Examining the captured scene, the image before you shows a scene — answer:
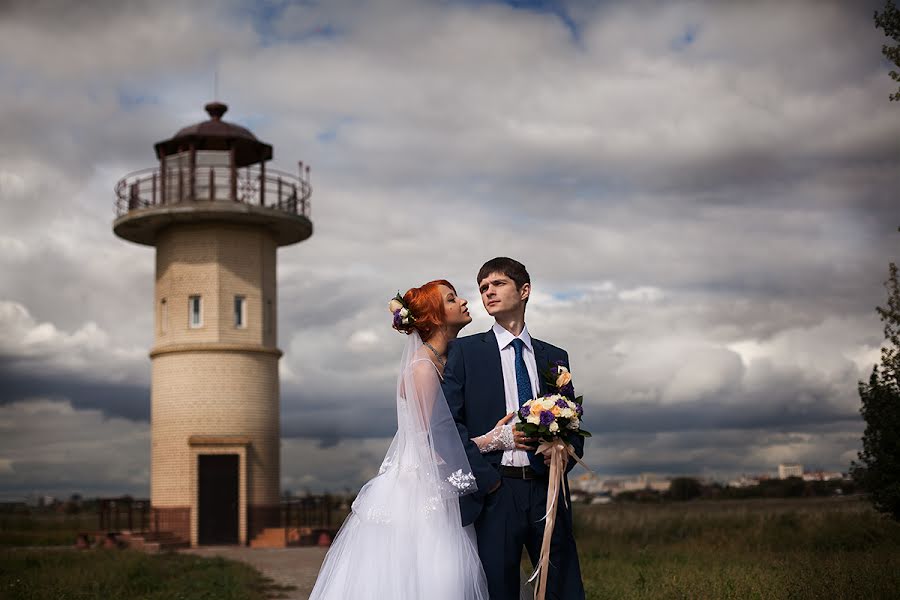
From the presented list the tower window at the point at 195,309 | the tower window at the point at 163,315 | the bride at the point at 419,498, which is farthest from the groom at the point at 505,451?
the tower window at the point at 163,315

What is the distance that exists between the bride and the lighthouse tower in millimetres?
22060

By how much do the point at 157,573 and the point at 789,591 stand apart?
9774mm

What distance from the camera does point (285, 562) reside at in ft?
69.3

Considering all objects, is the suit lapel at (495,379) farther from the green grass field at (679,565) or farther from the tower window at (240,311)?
the tower window at (240,311)

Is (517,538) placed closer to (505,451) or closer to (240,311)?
(505,451)

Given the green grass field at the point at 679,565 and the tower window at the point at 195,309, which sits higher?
the tower window at the point at 195,309

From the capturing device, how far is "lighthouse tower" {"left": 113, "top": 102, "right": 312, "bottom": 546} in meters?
27.9

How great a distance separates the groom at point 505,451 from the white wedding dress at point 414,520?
0.13 meters

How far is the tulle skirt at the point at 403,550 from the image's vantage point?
5789 mm

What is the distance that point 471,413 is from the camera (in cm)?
584

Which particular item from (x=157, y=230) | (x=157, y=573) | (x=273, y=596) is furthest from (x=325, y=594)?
(x=157, y=230)

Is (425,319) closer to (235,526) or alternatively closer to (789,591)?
(789,591)

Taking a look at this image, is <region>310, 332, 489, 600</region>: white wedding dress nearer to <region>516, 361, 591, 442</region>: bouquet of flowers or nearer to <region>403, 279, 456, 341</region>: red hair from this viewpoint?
<region>403, 279, 456, 341</region>: red hair

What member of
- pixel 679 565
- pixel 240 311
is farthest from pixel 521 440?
pixel 240 311
